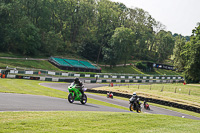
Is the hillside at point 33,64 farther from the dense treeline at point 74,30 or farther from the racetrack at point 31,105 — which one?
the racetrack at point 31,105

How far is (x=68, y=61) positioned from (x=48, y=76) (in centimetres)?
2483

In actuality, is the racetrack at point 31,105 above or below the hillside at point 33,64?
below

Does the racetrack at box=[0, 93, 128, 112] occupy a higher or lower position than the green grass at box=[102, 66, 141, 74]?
lower

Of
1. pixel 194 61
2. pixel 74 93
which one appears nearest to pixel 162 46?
pixel 194 61

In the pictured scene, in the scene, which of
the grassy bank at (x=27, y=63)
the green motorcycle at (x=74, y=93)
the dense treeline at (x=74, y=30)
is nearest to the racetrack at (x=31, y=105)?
the green motorcycle at (x=74, y=93)

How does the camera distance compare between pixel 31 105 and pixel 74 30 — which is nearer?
pixel 31 105

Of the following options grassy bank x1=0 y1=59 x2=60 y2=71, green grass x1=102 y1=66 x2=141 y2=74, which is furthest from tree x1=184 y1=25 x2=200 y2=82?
grassy bank x1=0 y1=59 x2=60 y2=71

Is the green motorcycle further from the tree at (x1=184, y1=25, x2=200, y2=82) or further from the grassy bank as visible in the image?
the tree at (x1=184, y1=25, x2=200, y2=82)

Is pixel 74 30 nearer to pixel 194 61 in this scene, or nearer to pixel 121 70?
pixel 121 70

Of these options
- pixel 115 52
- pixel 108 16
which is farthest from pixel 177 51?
pixel 108 16

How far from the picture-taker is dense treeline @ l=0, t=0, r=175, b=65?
6350 cm

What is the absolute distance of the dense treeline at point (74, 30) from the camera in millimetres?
63500

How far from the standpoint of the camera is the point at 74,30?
94.8m

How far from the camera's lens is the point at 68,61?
71.8 meters
